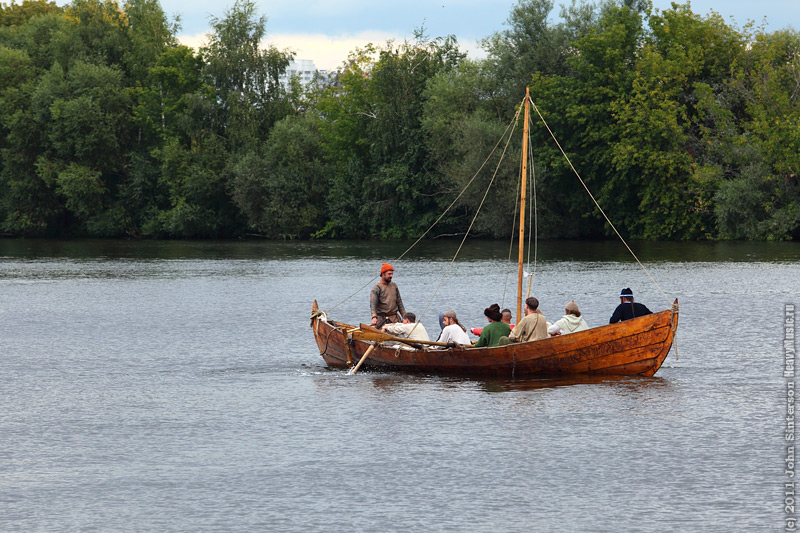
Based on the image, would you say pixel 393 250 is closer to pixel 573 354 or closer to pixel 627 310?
pixel 627 310

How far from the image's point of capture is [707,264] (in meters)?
56.2

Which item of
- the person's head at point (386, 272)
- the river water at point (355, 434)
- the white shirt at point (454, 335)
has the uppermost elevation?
the person's head at point (386, 272)

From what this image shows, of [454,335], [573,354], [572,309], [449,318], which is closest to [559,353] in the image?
[573,354]

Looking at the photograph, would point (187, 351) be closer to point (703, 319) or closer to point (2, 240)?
point (703, 319)

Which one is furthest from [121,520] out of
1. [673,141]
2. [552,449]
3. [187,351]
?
[673,141]

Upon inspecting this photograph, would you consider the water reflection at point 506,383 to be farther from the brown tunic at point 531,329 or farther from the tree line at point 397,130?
the tree line at point 397,130

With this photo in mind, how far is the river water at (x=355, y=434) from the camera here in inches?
508

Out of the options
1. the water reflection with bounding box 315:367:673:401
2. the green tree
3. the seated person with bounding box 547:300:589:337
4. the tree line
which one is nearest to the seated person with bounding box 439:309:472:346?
the water reflection with bounding box 315:367:673:401

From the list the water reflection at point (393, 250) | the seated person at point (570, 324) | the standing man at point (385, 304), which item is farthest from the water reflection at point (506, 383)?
the water reflection at point (393, 250)

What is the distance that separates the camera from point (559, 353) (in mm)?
21516

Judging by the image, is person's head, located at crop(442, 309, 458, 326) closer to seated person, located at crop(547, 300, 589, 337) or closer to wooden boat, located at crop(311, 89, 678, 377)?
wooden boat, located at crop(311, 89, 678, 377)

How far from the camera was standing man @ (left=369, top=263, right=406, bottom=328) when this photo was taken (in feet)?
77.8

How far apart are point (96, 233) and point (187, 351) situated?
7667 centimetres

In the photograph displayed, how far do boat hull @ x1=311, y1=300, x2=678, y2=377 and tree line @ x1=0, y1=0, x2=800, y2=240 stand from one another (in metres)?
50.0
